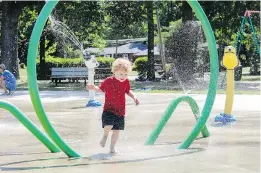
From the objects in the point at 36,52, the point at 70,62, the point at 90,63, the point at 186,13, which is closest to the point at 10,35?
the point at 70,62

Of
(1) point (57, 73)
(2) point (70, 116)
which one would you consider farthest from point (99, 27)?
(2) point (70, 116)

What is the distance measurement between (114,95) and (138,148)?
0.89 metres

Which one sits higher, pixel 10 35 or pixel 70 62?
pixel 10 35

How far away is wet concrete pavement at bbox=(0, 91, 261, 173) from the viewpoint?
18.5ft

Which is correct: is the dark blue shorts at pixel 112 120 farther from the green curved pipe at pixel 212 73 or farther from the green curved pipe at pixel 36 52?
the green curved pipe at pixel 212 73

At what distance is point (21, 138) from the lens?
315 inches

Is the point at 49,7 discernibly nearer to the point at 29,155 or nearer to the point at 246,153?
the point at 29,155

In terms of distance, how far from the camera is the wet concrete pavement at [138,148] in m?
5.65

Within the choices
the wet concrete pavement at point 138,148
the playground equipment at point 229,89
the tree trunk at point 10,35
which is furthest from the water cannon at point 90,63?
the tree trunk at point 10,35

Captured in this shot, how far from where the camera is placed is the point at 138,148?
700cm

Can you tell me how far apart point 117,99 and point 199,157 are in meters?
1.16

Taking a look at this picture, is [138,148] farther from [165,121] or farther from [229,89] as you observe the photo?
[229,89]

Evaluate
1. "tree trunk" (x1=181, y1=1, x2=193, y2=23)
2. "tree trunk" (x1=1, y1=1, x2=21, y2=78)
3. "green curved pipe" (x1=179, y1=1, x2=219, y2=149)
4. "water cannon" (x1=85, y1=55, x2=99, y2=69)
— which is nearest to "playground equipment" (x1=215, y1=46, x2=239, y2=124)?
"green curved pipe" (x1=179, y1=1, x2=219, y2=149)

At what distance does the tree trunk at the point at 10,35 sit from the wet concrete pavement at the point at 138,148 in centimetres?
1593
